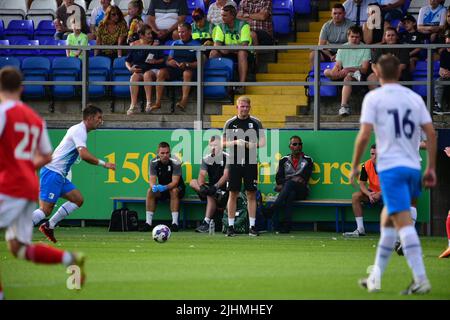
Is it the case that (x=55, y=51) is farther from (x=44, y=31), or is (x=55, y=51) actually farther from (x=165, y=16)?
(x=165, y=16)

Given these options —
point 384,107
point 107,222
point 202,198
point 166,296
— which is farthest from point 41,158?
Result: point 107,222

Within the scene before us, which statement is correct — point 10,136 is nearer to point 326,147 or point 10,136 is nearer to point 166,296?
point 166,296

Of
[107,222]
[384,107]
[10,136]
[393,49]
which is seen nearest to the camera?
[10,136]

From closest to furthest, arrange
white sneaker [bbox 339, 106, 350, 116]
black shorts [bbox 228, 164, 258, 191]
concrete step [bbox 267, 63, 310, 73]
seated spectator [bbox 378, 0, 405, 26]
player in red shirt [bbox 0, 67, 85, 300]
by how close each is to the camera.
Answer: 1. player in red shirt [bbox 0, 67, 85, 300]
2. black shorts [bbox 228, 164, 258, 191]
3. white sneaker [bbox 339, 106, 350, 116]
4. seated spectator [bbox 378, 0, 405, 26]
5. concrete step [bbox 267, 63, 310, 73]

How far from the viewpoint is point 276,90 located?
21891mm

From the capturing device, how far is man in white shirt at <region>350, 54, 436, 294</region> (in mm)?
10195

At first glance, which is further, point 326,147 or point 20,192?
point 326,147

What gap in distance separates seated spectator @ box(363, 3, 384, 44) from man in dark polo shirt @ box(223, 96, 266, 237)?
11.7 feet

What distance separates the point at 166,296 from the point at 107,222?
11.9m

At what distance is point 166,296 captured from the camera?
10.4 meters

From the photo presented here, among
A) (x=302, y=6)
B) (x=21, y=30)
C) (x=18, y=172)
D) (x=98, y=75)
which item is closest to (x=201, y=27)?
(x=98, y=75)

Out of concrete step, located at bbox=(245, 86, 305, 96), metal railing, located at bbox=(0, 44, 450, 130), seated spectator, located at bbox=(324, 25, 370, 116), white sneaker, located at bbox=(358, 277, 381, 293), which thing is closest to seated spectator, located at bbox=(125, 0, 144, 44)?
metal railing, located at bbox=(0, 44, 450, 130)

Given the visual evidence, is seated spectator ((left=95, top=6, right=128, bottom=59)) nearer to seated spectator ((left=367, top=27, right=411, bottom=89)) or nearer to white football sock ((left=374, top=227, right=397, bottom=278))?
seated spectator ((left=367, top=27, right=411, bottom=89))

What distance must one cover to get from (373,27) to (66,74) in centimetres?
605
